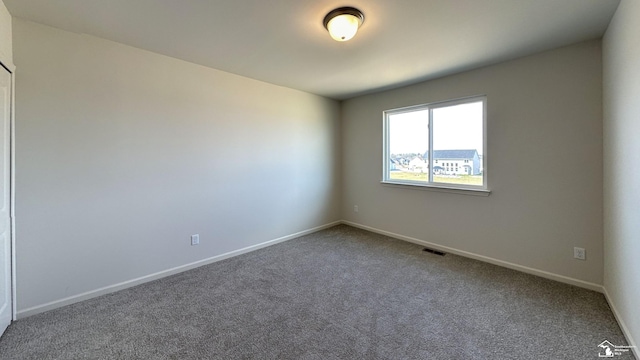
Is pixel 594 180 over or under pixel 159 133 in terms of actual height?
under

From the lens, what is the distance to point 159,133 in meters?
2.79

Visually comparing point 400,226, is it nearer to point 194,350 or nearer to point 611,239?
point 611,239

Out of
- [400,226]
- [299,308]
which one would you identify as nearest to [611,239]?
[400,226]

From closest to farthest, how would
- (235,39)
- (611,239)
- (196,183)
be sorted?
(611,239) < (235,39) < (196,183)

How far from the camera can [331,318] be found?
2094mm

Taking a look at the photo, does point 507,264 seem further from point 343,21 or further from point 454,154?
point 343,21

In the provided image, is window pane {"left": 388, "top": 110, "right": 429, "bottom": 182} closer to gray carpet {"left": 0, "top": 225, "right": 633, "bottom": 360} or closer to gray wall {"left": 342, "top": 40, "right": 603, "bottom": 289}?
gray wall {"left": 342, "top": 40, "right": 603, "bottom": 289}

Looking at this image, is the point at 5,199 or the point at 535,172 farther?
the point at 535,172

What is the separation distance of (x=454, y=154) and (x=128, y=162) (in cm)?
388

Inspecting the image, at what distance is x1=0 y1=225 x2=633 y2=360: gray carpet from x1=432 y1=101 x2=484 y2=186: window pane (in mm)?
1188

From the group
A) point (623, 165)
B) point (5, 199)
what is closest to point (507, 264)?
point (623, 165)

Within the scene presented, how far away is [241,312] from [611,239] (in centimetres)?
321

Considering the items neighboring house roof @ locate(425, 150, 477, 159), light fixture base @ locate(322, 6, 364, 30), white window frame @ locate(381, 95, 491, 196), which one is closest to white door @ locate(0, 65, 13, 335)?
light fixture base @ locate(322, 6, 364, 30)

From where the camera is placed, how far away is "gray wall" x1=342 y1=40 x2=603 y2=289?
8.13 ft
